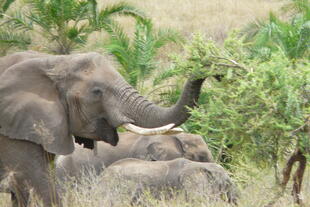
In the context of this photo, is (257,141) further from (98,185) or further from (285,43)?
(285,43)

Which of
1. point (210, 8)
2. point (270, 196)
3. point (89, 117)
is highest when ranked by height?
point (89, 117)

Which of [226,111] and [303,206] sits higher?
[226,111]

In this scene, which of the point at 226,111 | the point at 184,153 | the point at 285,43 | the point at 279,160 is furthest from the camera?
the point at 285,43

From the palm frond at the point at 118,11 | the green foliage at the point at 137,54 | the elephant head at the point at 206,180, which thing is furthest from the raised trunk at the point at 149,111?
the palm frond at the point at 118,11

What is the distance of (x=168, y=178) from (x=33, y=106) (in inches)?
117

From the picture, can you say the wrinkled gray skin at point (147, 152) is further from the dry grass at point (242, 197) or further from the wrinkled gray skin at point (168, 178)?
the dry grass at point (242, 197)

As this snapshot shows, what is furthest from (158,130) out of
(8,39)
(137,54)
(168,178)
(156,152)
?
(8,39)

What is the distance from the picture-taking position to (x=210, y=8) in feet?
107

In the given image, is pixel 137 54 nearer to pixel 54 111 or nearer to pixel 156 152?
pixel 156 152

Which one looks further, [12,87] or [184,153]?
[184,153]

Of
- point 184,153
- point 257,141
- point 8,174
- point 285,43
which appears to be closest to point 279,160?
point 257,141

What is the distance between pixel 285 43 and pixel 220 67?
8.34 m

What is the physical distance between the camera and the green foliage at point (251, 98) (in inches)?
303

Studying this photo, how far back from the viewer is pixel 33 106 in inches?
361
